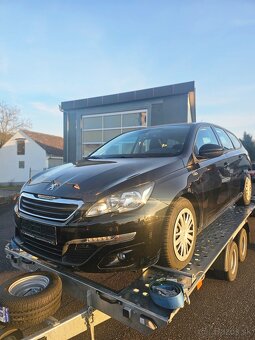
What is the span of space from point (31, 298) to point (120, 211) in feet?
2.96

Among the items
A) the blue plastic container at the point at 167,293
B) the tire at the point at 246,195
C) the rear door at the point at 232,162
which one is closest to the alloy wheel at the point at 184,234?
the blue plastic container at the point at 167,293

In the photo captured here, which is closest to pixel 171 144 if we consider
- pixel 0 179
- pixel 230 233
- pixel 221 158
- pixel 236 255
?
pixel 221 158

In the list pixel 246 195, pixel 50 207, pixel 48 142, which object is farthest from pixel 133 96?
pixel 48 142

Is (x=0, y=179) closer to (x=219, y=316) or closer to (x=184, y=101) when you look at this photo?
(x=184, y=101)

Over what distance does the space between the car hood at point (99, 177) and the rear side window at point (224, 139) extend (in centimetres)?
189

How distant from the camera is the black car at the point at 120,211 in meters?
2.49

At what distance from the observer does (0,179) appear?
38844mm

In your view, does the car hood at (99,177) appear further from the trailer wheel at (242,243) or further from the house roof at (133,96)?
the house roof at (133,96)

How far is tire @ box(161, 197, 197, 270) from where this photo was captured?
8.70 feet

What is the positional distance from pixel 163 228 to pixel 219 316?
1.33 meters

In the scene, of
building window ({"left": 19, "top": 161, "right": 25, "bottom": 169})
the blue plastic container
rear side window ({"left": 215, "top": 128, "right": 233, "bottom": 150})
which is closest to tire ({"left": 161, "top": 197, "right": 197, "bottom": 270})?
the blue plastic container

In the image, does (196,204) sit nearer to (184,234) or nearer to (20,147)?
(184,234)

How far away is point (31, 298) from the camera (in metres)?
2.13

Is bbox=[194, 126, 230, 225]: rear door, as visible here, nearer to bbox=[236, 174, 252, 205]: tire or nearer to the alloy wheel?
the alloy wheel
